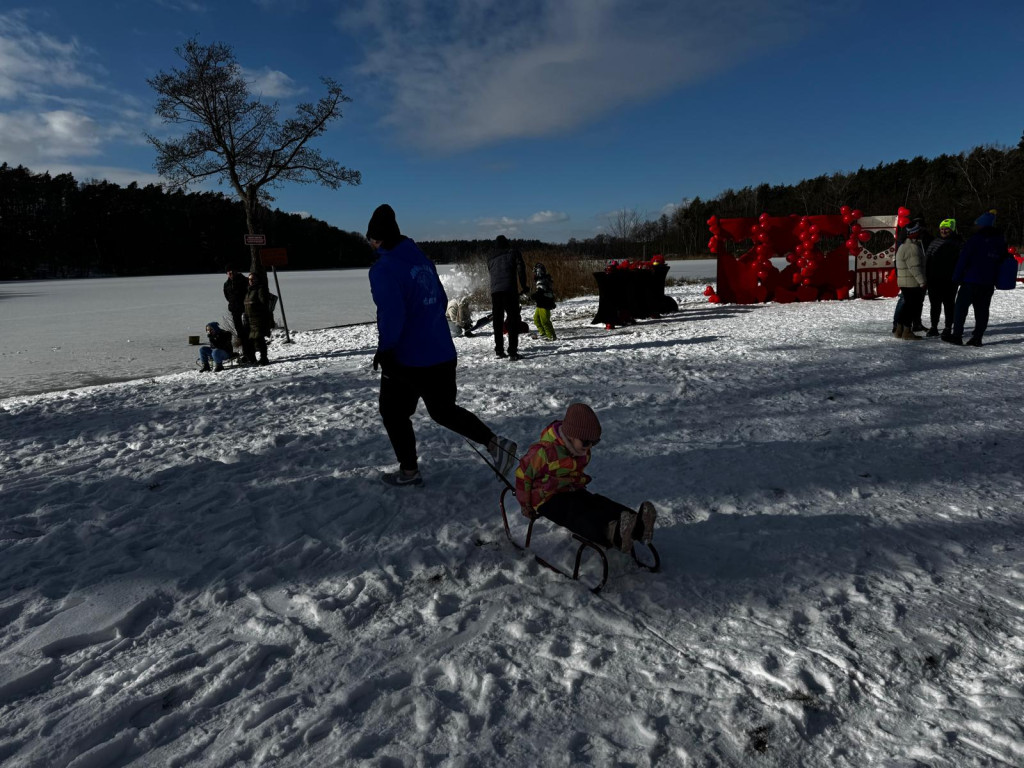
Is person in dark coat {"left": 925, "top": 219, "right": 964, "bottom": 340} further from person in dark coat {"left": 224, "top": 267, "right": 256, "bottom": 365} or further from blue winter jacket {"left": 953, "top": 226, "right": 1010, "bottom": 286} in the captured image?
person in dark coat {"left": 224, "top": 267, "right": 256, "bottom": 365}

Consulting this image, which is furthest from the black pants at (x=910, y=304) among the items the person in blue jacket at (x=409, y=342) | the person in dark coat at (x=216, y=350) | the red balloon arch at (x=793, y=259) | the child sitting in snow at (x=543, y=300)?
the person in dark coat at (x=216, y=350)

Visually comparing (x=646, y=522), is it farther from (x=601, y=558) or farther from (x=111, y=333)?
(x=111, y=333)

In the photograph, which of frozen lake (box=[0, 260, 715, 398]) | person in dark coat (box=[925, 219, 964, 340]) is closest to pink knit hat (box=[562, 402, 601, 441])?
person in dark coat (box=[925, 219, 964, 340])

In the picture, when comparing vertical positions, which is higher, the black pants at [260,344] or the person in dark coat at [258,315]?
the person in dark coat at [258,315]

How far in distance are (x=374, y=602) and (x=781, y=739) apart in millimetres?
1760

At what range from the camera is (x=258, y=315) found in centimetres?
1048

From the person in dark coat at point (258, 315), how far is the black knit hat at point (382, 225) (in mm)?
7680

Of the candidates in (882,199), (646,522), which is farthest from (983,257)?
(882,199)

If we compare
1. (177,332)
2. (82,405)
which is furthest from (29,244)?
(82,405)

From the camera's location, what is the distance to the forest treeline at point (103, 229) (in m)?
67.1

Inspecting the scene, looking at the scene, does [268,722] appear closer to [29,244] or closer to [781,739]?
[781,739]

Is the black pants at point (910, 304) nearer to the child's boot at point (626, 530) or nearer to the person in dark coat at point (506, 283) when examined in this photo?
the person in dark coat at point (506, 283)

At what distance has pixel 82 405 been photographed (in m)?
7.36

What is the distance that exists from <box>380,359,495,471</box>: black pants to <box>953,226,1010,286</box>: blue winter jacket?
290 inches
